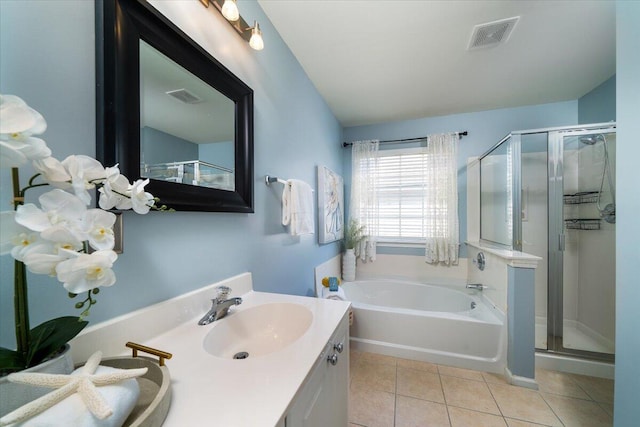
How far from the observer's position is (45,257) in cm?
36

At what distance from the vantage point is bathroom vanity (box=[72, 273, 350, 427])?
517mm

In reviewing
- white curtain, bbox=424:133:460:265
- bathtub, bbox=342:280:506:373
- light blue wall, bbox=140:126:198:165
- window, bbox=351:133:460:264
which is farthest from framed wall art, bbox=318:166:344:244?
light blue wall, bbox=140:126:198:165

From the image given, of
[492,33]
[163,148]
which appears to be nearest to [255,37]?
[163,148]

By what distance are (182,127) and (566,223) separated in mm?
3113

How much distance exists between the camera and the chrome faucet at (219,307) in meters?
0.91

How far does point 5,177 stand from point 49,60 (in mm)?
302

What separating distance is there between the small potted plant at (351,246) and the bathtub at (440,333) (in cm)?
65

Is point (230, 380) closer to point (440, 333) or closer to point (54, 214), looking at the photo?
point (54, 214)

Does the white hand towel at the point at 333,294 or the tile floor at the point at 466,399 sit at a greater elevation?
the white hand towel at the point at 333,294

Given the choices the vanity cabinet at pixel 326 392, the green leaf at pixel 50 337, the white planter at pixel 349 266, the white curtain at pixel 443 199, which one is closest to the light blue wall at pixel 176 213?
the green leaf at pixel 50 337

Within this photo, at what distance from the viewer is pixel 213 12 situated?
1071 mm

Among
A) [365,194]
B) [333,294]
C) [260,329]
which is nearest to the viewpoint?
[260,329]

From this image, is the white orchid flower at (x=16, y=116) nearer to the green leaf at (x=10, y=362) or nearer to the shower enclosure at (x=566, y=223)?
the green leaf at (x=10, y=362)

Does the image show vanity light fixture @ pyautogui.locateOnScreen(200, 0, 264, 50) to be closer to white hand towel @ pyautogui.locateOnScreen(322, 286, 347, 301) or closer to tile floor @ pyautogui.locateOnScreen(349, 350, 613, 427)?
white hand towel @ pyautogui.locateOnScreen(322, 286, 347, 301)
